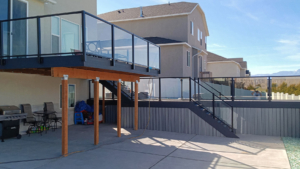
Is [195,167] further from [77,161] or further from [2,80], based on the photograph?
[2,80]

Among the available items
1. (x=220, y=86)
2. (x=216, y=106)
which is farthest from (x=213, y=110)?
(x=220, y=86)

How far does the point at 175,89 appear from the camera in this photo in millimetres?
13062

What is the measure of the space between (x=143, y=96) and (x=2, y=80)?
6.46 m

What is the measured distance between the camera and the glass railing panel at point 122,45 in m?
8.90

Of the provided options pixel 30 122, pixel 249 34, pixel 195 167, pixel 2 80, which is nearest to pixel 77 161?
pixel 195 167

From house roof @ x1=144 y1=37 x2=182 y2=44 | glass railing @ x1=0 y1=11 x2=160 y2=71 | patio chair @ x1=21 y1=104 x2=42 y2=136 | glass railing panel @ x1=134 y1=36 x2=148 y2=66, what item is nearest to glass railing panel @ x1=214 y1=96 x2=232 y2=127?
glass railing panel @ x1=134 y1=36 x2=148 y2=66

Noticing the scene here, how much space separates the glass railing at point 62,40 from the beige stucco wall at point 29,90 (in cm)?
198

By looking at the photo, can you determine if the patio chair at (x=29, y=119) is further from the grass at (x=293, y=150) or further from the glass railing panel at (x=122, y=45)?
the grass at (x=293, y=150)

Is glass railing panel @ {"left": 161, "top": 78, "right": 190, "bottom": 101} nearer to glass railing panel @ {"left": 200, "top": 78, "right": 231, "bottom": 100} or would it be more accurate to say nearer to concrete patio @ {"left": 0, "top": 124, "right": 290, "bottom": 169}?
glass railing panel @ {"left": 200, "top": 78, "right": 231, "bottom": 100}

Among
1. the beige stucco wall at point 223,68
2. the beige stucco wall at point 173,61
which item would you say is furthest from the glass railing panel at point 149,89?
the beige stucco wall at point 223,68

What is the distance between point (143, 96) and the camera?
13.3m

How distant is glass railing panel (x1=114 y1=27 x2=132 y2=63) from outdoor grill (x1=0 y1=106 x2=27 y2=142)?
13.3 ft

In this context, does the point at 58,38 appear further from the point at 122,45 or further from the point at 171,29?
the point at 171,29

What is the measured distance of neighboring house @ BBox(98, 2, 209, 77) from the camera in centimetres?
1978
